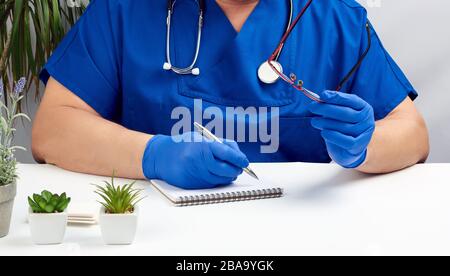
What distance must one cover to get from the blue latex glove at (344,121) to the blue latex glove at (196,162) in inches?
5.9

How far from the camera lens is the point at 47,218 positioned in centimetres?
82

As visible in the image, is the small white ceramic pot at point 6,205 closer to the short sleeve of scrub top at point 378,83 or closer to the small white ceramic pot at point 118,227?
the small white ceramic pot at point 118,227

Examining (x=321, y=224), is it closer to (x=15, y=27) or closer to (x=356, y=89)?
(x=356, y=89)

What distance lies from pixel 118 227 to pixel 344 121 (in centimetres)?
44

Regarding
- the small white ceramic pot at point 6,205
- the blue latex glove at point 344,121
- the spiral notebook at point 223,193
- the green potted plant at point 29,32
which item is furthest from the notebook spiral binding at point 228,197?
the green potted plant at point 29,32

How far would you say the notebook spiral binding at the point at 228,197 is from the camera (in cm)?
102

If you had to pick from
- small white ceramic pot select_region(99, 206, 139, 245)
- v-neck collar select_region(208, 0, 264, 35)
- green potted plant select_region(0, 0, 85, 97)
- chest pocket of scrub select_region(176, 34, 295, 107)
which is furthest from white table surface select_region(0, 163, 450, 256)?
green potted plant select_region(0, 0, 85, 97)

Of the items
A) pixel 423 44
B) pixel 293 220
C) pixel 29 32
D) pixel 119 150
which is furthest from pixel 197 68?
pixel 423 44

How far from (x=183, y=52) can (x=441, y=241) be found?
746mm

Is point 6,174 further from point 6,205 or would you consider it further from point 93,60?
point 93,60

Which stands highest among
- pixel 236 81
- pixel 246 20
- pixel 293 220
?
pixel 246 20

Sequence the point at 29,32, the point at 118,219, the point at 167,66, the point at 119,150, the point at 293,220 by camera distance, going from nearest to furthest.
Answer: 1. the point at 118,219
2. the point at 293,220
3. the point at 119,150
4. the point at 167,66
5. the point at 29,32

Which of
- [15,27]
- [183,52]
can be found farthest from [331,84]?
[15,27]

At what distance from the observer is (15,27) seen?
1808mm
